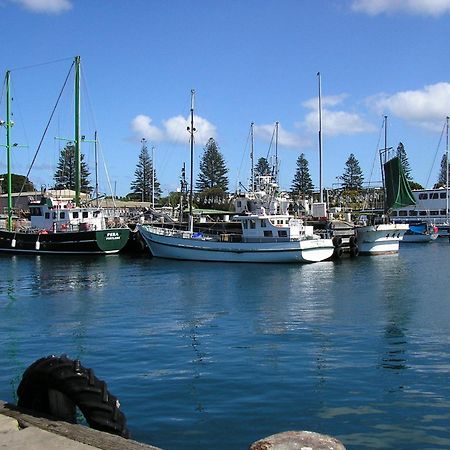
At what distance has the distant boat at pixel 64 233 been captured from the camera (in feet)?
165

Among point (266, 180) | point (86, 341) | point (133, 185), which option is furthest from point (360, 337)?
point (133, 185)

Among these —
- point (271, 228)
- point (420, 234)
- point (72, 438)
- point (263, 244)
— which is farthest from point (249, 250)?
point (72, 438)

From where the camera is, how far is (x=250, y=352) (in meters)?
14.4

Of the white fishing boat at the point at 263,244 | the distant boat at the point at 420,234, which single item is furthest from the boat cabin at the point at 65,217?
the distant boat at the point at 420,234

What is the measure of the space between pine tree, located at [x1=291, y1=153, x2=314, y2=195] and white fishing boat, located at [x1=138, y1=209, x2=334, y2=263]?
75.5 meters

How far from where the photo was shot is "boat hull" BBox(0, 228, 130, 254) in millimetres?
50000

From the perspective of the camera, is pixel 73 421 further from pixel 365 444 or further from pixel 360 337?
pixel 360 337

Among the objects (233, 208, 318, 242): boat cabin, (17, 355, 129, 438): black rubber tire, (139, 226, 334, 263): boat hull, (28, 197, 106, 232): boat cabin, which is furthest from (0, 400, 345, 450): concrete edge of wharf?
(28, 197, 106, 232): boat cabin

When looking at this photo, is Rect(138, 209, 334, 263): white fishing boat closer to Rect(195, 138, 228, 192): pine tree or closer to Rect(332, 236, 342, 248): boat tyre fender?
Rect(332, 236, 342, 248): boat tyre fender

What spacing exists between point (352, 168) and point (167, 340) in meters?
114

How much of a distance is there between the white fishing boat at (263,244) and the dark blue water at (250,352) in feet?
35.8

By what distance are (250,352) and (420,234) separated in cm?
6111

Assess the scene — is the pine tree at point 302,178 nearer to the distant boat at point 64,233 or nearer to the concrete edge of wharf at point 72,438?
the distant boat at point 64,233

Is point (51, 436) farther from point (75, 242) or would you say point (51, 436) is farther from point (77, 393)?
point (75, 242)
